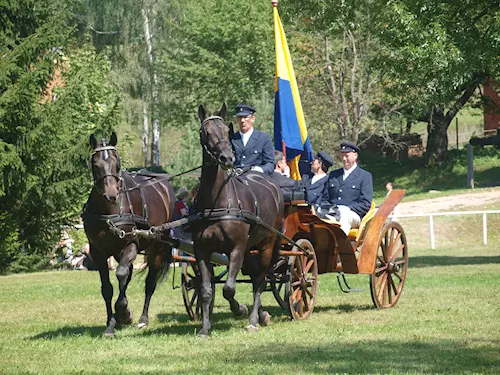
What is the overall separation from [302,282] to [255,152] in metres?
1.67

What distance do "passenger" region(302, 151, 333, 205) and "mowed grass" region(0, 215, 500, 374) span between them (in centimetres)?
151

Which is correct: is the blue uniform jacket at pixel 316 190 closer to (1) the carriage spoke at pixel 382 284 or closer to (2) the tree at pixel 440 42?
(1) the carriage spoke at pixel 382 284

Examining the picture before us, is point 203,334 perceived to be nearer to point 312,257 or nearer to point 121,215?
point 121,215

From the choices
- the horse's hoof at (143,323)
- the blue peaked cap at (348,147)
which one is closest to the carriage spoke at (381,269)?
the blue peaked cap at (348,147)

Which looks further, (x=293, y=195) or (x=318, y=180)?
(x=318, y=180)

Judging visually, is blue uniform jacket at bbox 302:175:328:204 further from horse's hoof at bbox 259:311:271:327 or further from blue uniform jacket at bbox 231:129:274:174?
horse's hoof at bbox 259:311:271:327

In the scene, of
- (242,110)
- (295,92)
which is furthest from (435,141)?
(242,110)

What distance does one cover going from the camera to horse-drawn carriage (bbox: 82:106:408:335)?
10328 millimetres

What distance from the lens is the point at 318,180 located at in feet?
42.7

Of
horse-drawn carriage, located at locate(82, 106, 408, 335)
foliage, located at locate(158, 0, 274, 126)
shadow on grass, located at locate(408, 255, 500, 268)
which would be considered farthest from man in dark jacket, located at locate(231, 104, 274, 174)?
foliage, located at locate(158, 0, 274, 126)

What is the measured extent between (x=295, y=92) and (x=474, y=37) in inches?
283

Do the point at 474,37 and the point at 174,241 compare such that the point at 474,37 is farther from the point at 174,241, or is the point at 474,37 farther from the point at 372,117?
the point at 372,117

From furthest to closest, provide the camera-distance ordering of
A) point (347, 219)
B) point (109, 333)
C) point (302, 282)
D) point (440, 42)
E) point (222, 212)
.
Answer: point (440, 42), point (347, 219), point (302, 282), point (109, 333), point (222, 212)

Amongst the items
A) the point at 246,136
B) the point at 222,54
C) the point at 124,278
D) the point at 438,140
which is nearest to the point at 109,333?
the point at 124,278
